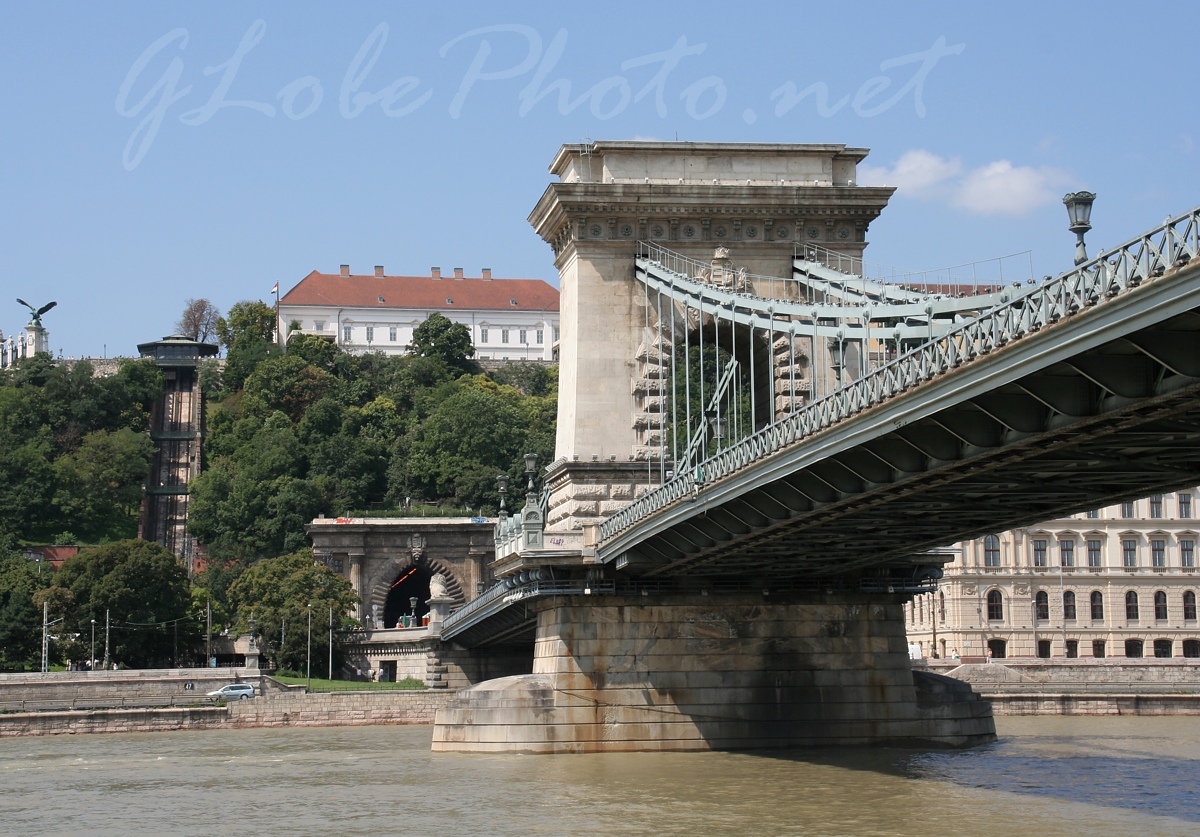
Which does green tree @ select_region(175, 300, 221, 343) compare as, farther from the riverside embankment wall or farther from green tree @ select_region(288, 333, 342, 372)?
the riverside embankment wall

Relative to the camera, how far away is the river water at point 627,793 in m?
31.0

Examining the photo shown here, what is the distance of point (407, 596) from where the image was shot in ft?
364

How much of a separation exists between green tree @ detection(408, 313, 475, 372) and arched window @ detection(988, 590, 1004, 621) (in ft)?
225

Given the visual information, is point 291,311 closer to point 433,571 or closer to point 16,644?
point 433,571

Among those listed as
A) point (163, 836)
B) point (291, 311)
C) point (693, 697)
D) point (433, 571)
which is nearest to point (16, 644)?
point (433, 571)

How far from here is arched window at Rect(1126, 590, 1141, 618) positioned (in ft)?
259

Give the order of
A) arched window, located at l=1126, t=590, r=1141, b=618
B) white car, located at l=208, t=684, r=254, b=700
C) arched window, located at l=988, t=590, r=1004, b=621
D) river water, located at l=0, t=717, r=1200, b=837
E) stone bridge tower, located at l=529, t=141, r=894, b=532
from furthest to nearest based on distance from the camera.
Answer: arched window, located at l=1126, t=590, r=1141, b=618
arched window, located at l=988, t=590, r=1004, b=621
white car, located at l=208, t=684, r=254, b=700
stone bridge tower, located at l=529, t=141, r=894, b=532
river water, located at l=0, t=717, r=1200, b=837

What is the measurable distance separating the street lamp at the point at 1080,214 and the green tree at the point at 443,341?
119 meters

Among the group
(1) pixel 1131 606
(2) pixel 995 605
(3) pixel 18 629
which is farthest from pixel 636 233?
(3) pixel 18 629

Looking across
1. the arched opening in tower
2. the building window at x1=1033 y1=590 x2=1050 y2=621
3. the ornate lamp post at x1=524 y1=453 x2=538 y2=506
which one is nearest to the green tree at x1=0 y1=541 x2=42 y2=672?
the arched opening in tower

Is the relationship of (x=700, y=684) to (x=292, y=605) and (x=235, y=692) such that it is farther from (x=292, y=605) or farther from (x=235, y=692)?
(x=292, y=605)

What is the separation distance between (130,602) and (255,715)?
74.7 ft

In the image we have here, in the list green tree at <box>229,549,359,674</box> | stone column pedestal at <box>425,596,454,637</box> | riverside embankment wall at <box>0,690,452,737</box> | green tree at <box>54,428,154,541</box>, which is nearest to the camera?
riverside embankment wall at <box>0,690,452,737</box>

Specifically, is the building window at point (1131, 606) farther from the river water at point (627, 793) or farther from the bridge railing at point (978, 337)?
the bridge railing at point (978, 337)
